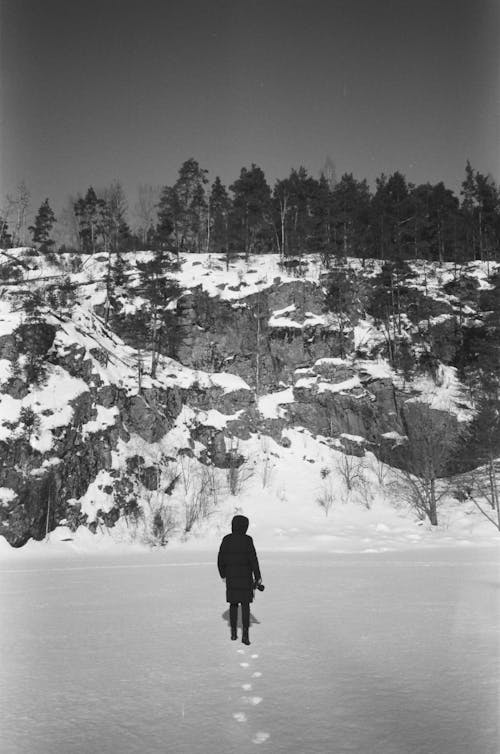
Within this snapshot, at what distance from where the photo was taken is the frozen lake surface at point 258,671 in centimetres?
514

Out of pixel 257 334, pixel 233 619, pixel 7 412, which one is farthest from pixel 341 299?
pixel 233 619

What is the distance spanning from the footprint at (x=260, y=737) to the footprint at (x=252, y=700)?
83 cm

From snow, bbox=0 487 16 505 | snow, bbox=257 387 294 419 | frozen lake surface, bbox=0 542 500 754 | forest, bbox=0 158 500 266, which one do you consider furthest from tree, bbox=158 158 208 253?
frozen lake surface, bbox=0 542 500 754

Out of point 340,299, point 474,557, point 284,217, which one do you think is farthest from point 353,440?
point 284,217

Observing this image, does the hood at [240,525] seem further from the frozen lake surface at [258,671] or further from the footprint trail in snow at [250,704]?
the footprint trail in snow at [250,704]

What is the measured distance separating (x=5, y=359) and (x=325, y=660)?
33920 mm

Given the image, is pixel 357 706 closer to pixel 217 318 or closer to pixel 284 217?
pixel 217 318

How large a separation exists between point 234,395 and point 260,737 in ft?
138

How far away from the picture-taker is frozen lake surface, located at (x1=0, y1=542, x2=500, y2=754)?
5.14 metres

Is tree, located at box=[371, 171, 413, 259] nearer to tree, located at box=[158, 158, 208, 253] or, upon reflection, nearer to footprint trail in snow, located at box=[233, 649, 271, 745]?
tree, located at box=[158, 158, 208, 253]

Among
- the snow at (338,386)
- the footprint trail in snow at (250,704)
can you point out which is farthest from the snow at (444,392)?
the footprint trail in snow at (250,704)

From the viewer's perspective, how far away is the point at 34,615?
12211mm

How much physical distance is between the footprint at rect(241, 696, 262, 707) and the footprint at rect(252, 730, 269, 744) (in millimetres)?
830

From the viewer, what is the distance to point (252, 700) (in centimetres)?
612
